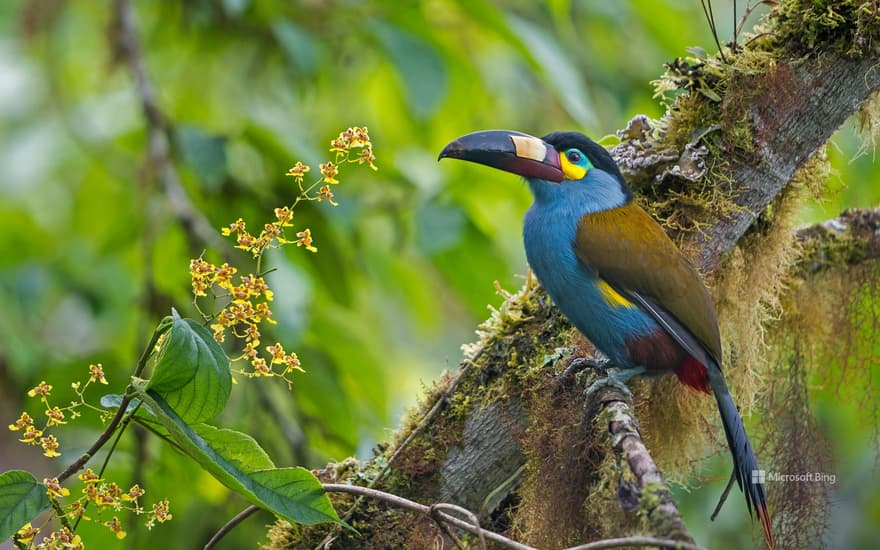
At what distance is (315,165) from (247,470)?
71.0 inches

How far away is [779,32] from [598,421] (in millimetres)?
1012

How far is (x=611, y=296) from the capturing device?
8.49 feet

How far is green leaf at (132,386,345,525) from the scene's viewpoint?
168 centimetres

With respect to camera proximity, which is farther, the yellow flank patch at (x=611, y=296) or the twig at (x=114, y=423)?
the yellow flank patch at (x=611, y=296)

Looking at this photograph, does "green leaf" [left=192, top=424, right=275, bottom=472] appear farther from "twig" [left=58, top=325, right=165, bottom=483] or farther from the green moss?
the green moss

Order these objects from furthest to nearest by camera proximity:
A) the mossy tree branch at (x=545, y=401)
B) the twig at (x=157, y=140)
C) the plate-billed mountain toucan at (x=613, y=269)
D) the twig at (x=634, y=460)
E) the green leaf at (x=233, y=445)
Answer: the twig at (x=157, y=140)
the plate-billed mountain toucan at (x=613, y=269)
the mossy tree branch at (x=545, y=401)
the green leaf at (x=233, y=445)
the twig at (x=634, y=460)

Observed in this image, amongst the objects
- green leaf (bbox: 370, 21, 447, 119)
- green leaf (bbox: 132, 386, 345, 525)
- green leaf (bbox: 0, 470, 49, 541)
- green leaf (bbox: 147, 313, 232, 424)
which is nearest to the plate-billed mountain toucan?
green leaf (bbox: 370, 21, 447, 119)

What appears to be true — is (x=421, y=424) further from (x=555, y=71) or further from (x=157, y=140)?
(x=157, y=140)

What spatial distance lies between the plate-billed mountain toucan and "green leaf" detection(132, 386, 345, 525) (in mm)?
837

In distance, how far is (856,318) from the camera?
9.86 feet

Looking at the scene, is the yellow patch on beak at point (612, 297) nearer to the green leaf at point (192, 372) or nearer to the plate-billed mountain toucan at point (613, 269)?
the plate-billed mountain toucan at point (613, 269)

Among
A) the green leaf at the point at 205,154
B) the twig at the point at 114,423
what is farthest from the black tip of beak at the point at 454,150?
the green leaf at the point at 205,154

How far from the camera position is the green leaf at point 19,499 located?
1.67 metres

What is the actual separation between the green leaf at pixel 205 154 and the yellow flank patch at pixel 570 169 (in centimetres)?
130
